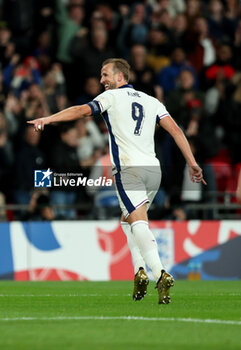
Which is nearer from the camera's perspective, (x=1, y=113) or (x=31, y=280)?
(x=31, y=280)

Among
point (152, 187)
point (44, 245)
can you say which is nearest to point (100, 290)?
point (152, 187)

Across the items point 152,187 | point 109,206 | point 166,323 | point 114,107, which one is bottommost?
point 109,206

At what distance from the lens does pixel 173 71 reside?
1869 cm

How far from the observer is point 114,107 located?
8750 millimetres

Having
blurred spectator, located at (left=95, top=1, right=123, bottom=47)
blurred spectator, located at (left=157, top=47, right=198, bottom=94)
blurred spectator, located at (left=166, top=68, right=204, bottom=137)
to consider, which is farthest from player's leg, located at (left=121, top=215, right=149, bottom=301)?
blurred spectator, located at (left=95, top=1, right=123, bottom=47)

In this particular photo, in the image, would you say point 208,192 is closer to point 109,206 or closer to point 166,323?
point 109,206

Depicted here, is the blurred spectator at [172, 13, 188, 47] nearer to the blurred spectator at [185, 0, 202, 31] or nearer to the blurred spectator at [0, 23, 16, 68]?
the blurred spectator at [185, 0, 202, 31]

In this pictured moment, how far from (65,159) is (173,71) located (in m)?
3.91

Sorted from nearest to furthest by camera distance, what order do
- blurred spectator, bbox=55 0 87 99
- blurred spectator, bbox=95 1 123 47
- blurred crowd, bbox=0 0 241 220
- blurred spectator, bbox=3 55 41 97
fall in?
blurred crowd, bbox=0 0 241 220
blurred spectator, bbox=3 55 41 97
blurred spectator, bbox=55 0 87 99
blurred spectator, bbox=95 1 123 47

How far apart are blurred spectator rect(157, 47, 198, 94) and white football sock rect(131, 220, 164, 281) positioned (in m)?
9.98

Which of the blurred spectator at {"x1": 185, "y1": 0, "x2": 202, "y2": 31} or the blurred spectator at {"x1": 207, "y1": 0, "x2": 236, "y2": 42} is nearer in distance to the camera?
the blurred spectator at {"x1": 185, "y1": 0, "x2": 202, "y2": 31}

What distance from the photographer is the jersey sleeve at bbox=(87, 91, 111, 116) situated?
8.55m

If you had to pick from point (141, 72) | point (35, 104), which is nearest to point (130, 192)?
point (35, 104)

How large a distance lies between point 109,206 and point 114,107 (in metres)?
6.82
